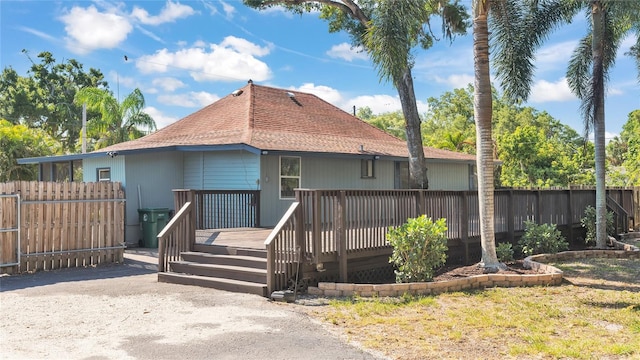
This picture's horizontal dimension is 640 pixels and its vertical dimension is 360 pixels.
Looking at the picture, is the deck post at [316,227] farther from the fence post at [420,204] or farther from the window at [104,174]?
the window at [104,174]

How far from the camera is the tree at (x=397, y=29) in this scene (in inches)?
378

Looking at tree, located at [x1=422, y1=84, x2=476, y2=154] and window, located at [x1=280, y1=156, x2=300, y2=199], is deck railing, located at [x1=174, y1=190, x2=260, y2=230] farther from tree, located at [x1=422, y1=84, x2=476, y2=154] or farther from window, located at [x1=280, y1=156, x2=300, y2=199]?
tree, located at [x1=422, y1=84, x2=476, y2=154]

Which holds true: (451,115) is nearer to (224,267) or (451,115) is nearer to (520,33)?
(520,33)

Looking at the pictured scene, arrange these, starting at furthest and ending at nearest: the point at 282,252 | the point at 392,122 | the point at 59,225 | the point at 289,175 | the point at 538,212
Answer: the point at 392,122 < the point at 289,175 < the point at 538,212 < the point at 59,225 < the point at 282,252

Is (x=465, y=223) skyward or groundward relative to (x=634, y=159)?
groundward

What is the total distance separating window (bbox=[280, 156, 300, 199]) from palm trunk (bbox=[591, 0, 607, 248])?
809 cm

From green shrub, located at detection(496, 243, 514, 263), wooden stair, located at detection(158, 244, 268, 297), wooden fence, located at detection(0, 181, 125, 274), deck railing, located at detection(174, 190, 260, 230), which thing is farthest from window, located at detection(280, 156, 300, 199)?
green shrub, located at detection(496, 243, 514, 263)

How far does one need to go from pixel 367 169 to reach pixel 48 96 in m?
33.0

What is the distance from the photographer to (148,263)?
1096 cm

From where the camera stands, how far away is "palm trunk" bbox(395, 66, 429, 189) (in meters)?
14.6

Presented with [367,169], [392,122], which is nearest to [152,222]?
[367,169]

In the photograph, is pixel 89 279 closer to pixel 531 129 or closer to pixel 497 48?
pixel 497 48

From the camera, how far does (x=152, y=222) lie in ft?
45.0

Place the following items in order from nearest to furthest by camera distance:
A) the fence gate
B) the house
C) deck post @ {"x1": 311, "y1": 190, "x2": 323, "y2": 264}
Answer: deck post @ {"x1": 311, "y1": 190, "x2": 323, "y2": 264} → the fence gate → the house
